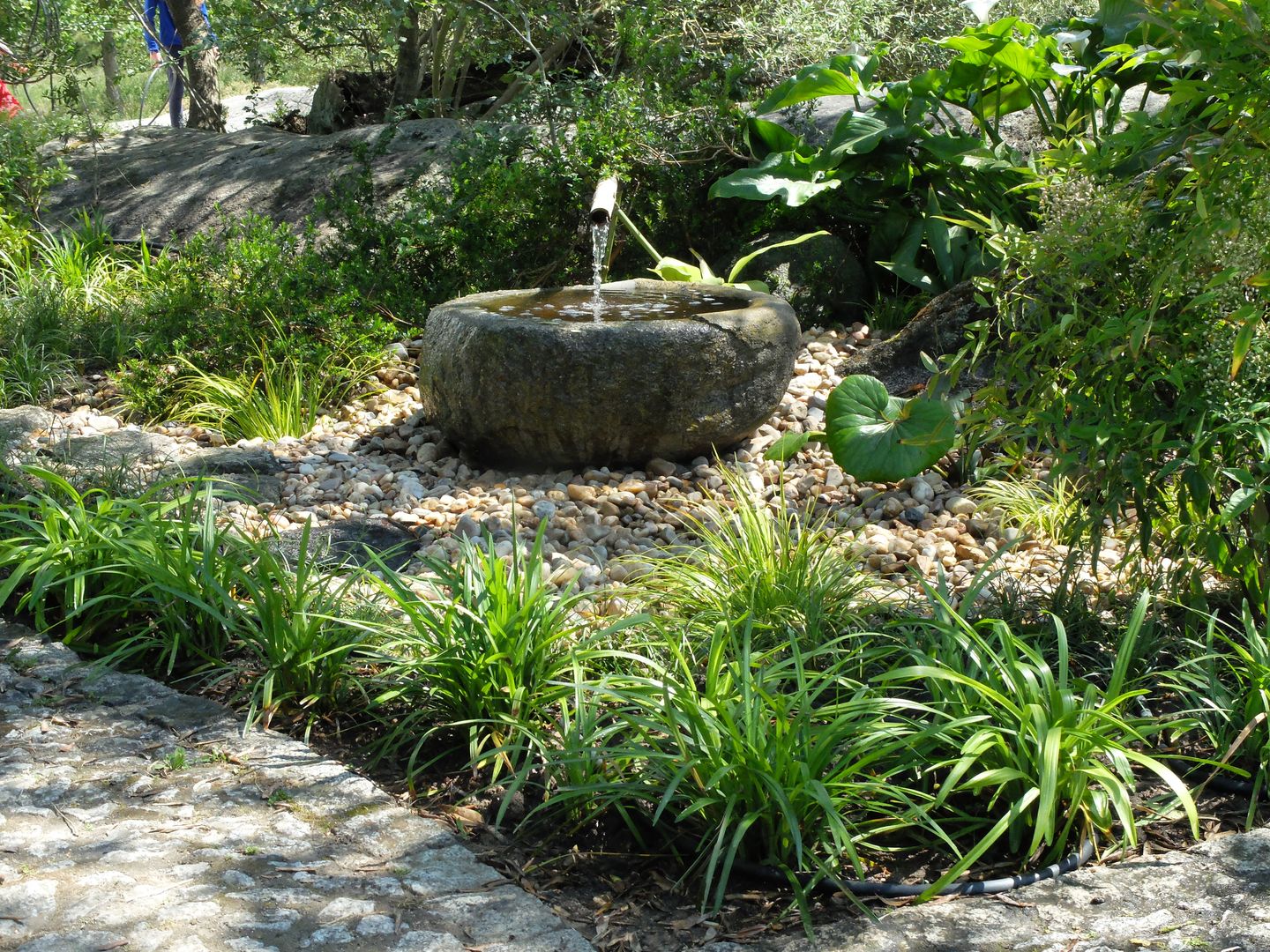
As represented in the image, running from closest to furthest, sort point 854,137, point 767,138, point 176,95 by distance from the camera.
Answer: point 854,137
point 767,138
point 176,95

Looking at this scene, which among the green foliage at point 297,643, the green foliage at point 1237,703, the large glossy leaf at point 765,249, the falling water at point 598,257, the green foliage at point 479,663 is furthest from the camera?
the large glossy leaf at point 765,249

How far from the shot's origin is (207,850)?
2420 millimetres

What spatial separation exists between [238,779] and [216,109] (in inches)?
332

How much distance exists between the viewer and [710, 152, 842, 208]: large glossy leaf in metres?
6.27

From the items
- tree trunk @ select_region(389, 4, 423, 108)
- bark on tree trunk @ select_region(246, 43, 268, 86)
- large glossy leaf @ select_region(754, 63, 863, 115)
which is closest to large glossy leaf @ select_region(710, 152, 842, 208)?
large glossy leaf @ select_region(754, 63, 863, 115)

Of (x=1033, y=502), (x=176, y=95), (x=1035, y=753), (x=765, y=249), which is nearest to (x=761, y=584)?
(x=1035, y=753)

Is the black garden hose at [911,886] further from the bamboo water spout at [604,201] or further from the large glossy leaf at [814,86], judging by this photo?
the large glossy leaf at [814,86]

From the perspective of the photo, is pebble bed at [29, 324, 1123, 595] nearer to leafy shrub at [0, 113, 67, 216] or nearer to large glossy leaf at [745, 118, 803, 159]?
large glossy leaf at [745, 118, 803, 159]

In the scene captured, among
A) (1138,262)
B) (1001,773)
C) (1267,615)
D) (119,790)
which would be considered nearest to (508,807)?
(119,790)

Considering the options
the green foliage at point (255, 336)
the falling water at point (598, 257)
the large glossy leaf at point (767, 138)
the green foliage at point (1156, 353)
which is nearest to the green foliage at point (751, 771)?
the green foliage at point (1156, 353)

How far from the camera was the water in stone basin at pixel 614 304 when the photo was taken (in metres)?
5.34

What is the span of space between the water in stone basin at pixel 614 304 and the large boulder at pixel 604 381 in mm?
310

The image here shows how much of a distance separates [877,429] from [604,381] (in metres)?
1.10

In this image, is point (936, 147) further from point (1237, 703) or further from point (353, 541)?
point (1237, 703)
